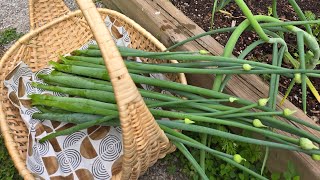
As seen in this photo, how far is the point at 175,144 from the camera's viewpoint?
1.16m

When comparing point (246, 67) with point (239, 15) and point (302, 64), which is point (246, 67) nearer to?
point (302, 64)

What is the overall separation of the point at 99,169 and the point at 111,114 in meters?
0.28

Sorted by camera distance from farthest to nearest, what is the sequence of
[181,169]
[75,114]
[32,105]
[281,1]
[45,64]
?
[281,1] < [45,64] < [181,169] < [32,105] < [75,114]

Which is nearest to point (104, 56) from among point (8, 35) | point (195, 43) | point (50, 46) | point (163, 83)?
point (163, 83)

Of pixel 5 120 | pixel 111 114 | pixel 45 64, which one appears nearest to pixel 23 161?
pixel 5 120

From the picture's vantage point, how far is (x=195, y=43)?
1.52 meters

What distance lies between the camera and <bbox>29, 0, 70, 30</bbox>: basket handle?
63.5 inches

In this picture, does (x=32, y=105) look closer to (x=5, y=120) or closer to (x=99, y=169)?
(x=5, y=120)

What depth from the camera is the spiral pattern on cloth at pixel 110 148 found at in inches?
52.8

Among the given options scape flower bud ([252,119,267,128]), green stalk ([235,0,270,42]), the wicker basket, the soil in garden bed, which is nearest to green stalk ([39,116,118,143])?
the wicker basket

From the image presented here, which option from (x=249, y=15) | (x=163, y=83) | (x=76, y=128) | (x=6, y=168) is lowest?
(x=6, y=168)

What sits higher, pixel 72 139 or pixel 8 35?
pixel 8 35

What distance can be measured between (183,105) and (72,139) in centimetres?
48

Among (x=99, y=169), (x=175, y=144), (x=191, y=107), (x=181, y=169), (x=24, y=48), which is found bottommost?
(x=181, y=169)
